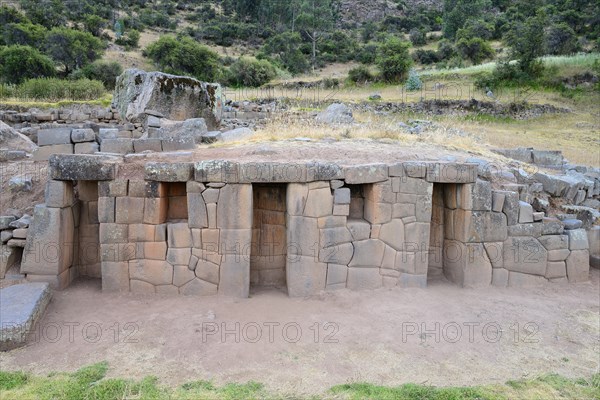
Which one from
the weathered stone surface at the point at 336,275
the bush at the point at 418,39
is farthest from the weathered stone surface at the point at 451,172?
the bush at the point at 418,39

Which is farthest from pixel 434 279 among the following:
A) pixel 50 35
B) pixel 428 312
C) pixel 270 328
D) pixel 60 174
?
pixel 50 35

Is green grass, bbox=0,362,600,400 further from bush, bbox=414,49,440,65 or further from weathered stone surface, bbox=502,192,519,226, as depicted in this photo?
bush, bbox=414,49,440,65

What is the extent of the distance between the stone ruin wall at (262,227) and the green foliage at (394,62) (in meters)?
27.5

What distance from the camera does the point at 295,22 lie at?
2207 inches

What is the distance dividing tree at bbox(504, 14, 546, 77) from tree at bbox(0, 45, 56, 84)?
3230cm

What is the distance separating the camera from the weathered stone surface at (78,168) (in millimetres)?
7016

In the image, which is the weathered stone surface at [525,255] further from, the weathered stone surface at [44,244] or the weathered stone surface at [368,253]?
the weathered stone surface at [44,244]

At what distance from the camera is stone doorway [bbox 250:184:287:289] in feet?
25.3

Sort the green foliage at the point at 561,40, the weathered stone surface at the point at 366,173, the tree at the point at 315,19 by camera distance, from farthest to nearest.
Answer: the tree at the point at 315,19 < the green foliage at the point at 561,40 < the weathered stone surface at the point at 366,173

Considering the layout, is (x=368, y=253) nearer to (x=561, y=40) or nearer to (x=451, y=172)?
(x=451, y=172)

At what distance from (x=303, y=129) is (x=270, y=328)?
6206 mm

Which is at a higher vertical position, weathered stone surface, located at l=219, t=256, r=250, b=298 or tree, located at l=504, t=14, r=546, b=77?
tree, located at l=504, t=14, r=546, b=77

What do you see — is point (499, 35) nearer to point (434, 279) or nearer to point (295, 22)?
point (295, 22)

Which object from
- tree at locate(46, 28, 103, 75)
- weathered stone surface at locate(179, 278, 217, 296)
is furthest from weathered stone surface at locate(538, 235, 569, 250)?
tree at locate(46, 28, 103, 75)
